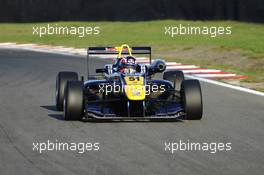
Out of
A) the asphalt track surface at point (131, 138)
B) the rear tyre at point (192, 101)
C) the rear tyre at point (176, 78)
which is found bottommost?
the asphalt track surface at point (131, 138)

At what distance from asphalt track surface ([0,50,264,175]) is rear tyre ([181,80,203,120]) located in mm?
141

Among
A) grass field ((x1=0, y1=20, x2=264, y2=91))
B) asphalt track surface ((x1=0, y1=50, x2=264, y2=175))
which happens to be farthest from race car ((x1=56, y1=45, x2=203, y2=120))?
grass field ((x1=0, y1=20, x2=264, y2=91))

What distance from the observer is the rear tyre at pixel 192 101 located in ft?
39.7

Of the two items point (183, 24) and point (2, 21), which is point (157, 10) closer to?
point (183, 24)

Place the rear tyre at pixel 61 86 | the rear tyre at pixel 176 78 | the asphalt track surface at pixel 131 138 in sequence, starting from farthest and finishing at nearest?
1. the rear tyre at pixel 176 78
2. the rear tyre at pixel 61 86
3. the asphalt track surface at pixel 131 138

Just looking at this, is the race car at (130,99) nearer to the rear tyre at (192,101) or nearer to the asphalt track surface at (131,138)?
the rear tyre at (192,101)

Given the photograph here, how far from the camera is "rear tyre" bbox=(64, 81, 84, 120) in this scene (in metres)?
12.0

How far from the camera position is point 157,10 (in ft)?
137

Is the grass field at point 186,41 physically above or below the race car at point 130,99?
above

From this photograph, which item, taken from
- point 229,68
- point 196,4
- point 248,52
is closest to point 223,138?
point 229,68

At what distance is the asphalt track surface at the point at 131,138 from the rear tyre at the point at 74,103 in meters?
0.17

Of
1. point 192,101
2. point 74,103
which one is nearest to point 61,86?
point 74,103

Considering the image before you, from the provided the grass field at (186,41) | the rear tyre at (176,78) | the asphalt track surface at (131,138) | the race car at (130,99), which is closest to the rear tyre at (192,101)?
the race car at (130,99)

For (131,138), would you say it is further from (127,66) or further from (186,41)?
(186,41)
